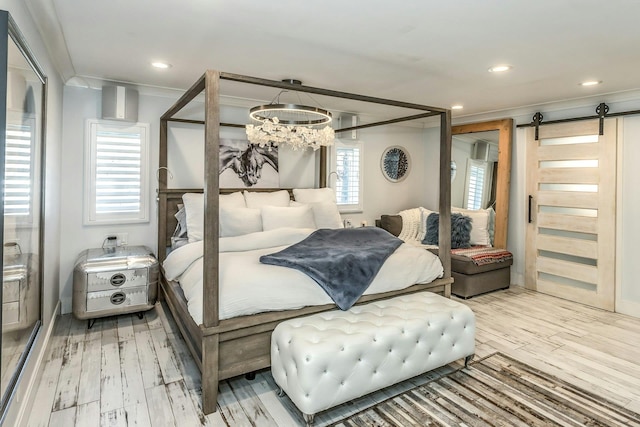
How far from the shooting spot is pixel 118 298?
133 inches

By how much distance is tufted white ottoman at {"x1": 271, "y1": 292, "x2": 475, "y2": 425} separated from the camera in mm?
2031

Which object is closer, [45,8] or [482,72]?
[45,8]

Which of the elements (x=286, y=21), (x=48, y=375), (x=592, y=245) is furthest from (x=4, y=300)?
(x=592, y=245)

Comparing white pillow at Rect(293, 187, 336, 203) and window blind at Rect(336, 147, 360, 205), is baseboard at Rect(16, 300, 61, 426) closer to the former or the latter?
white pillow at Rect(293, 187, 336, 203)

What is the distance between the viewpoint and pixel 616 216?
4.05 metres

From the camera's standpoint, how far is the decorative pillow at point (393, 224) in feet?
17.9

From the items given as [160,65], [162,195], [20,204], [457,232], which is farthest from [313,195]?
[20,204]

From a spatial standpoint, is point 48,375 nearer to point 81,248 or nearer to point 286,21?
point 81,248

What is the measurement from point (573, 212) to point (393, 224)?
7.18 ft

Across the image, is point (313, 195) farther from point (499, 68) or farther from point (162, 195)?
point (499, 68)

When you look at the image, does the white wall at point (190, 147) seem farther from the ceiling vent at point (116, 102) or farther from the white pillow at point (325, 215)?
the white pillow at point (325, 215)

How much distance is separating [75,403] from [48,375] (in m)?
0.48

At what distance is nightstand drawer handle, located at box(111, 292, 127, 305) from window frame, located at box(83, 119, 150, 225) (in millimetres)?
864

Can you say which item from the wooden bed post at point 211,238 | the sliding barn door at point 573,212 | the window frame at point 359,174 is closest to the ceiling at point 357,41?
the wooden bed post at point 211,238
